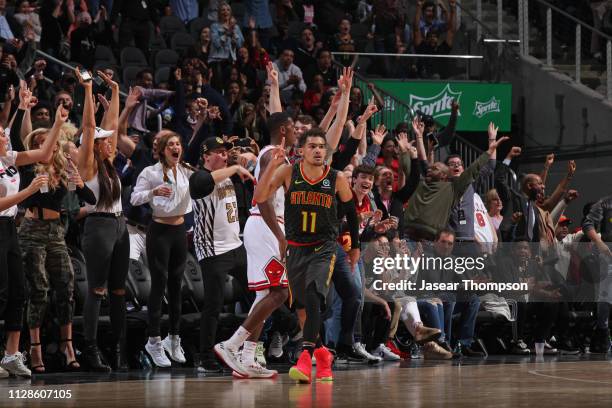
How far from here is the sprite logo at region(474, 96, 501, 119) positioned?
1930 centimetres

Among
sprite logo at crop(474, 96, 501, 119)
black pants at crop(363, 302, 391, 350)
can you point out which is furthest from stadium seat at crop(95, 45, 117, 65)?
black pants at crop(363, 302, 391, 350)

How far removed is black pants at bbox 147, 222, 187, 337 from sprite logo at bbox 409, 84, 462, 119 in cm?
900

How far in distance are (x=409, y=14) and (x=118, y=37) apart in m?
6.65

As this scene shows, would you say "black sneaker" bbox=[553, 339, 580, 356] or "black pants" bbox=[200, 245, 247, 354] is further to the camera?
Answer: "black sneaker" bbox=[553, 339, 580, 356]

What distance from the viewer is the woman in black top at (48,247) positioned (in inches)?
392

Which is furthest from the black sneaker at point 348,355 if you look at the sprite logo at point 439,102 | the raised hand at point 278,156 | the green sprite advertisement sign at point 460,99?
the sprite logo at point 439,102

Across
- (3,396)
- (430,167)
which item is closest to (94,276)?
(3,396)

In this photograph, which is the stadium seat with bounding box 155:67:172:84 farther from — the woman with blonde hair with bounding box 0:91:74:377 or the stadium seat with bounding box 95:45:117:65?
the woman with blonde hair with bounding box 0:91:74:377

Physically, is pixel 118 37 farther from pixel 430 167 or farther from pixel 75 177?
pixel 75 177

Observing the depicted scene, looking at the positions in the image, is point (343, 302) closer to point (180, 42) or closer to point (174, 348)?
point (174, 348)

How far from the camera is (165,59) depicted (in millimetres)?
17609

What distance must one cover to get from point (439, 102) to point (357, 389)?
1120cm

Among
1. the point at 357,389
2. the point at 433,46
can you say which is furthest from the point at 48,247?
the point at 433,46

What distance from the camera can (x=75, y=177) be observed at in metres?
10.0
